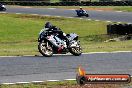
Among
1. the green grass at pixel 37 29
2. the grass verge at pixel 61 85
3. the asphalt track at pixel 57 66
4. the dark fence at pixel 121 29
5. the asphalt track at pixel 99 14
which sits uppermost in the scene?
the grass verge at pixel 61 85

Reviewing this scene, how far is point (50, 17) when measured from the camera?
4628 centimetres

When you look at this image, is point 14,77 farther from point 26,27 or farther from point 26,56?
point 26,27

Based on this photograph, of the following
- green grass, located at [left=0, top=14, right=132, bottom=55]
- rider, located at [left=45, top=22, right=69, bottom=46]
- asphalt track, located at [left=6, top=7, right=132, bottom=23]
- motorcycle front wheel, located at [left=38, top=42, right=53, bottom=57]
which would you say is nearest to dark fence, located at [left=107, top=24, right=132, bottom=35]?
green grass, located at [left=0, top=14, right=132, bottom=55]

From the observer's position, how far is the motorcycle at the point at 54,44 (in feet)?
55.6

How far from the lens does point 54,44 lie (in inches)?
678

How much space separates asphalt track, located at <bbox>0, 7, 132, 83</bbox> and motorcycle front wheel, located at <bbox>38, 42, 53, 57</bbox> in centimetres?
26

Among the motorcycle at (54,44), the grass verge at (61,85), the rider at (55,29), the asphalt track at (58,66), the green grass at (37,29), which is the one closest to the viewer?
the grass verge at (61,85)

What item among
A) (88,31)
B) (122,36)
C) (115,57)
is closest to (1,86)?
(115,57)

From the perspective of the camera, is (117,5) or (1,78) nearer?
(1,78)

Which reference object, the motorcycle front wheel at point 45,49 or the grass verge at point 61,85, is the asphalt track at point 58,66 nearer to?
the motorcycle front wheel at point 45,49

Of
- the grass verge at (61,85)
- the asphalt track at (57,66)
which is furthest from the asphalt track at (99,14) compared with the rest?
the grass verge at (61,85)

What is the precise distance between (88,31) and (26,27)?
5.63 meters

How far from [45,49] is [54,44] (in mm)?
481

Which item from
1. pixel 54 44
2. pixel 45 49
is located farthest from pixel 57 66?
pixel 54 44
